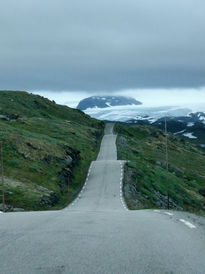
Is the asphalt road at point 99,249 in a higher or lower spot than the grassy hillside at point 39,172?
higher

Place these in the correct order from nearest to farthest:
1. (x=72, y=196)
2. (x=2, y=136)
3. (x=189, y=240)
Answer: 1. (x=189, y=240)
2. (x=72, y=196)
3. (x=2, y=136)

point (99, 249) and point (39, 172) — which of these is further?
point (39, 172)

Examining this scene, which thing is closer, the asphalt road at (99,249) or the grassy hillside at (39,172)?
the asphalt road at (99,249)

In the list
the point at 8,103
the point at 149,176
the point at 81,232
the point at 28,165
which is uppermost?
the point at 8,103

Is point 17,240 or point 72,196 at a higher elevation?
→ point 17,240

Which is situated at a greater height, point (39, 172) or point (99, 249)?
point (99, 249)

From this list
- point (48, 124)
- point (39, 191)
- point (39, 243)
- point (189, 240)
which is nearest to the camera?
point (39, 243)

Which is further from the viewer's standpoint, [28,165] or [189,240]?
[28,165]

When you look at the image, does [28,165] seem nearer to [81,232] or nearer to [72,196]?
[72,196]

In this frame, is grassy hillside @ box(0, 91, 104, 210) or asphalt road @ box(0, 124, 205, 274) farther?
grassy hillside @ box(0, 91, 104, 210)

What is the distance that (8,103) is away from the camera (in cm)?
12862

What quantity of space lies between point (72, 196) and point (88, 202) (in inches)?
194

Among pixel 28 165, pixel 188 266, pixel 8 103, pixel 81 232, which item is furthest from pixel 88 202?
pixel 8 103

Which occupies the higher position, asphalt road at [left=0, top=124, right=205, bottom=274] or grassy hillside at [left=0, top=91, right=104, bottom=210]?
asphalt road at [left=0, top=124, right=205, bottom=274]
